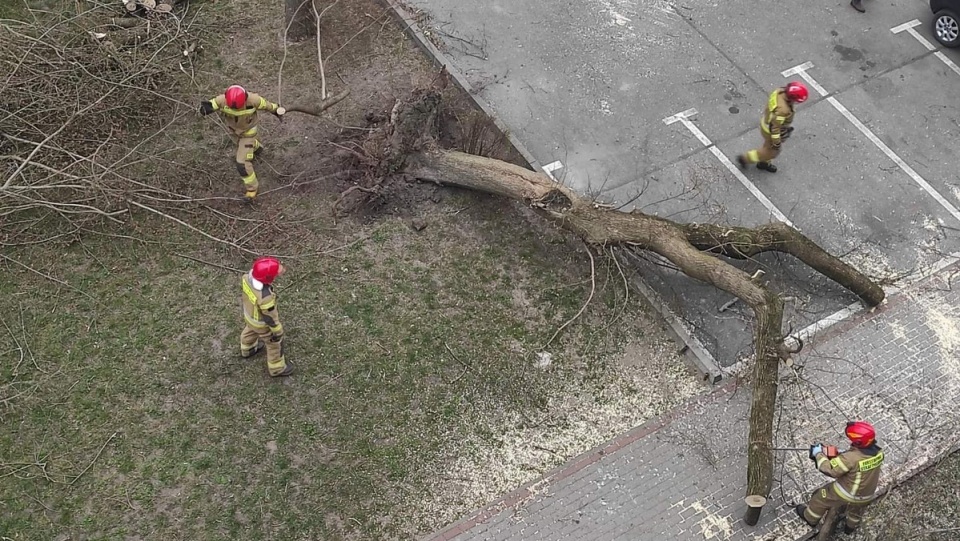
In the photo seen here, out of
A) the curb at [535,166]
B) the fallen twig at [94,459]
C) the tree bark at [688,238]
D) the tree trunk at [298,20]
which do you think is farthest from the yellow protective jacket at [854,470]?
the tree trunk at [298,20]

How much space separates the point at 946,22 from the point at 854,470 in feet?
23.3

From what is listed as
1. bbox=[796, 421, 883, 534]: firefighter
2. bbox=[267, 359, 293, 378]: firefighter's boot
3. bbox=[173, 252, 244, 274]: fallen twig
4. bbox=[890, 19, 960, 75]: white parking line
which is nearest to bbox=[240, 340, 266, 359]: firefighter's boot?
bbox=[267, 359, 293, 378]: firefighter's boot

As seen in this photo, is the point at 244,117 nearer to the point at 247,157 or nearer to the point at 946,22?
the point at 247,157

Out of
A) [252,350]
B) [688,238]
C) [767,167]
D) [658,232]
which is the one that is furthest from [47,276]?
[767,167]

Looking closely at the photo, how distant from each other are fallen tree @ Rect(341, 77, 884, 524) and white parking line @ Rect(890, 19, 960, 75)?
4334mm

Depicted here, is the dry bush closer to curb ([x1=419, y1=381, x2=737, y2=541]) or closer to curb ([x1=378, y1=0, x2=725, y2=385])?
curb ([x1=378, y1=0, x2=725, y2=385])

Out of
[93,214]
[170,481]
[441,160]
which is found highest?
[441,160]

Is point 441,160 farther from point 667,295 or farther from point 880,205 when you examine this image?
point 880,205

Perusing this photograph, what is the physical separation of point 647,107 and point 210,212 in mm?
4989

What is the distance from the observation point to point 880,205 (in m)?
7.98

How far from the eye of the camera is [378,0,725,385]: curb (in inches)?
263

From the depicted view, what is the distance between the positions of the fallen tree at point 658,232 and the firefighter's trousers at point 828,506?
342mm

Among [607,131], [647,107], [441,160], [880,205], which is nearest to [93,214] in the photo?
[441,160]

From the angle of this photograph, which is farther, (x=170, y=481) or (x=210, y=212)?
(x=210, y=212)
